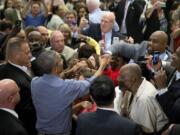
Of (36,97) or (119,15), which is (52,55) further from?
(119,15)

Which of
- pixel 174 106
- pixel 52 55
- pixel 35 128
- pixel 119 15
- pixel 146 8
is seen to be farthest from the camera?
pixel 119 15

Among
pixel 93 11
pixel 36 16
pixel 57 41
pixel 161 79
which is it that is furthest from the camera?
pixel 36 16

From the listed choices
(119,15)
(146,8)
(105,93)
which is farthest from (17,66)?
(119,15)

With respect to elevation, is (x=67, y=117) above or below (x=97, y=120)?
below

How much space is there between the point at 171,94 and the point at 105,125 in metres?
0.91

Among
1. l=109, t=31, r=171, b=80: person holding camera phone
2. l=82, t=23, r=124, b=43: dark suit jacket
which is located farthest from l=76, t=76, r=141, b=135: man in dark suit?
l=82, t=23, r=124, b=43: dark suit jacket

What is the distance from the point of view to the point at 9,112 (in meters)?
3.50

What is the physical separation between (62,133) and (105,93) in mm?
977

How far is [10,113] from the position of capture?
3488 mm

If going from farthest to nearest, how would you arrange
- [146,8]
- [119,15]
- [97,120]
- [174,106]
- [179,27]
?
[119,15], [146,8], [179,27], [174,106], [97,120]

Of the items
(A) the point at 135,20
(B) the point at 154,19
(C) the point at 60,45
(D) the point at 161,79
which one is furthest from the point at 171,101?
(A) the point at 135,20

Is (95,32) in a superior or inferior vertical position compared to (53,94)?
inferior

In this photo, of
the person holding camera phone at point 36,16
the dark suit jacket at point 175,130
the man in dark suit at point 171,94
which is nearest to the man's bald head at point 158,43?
the man in dark suit at point 171,94

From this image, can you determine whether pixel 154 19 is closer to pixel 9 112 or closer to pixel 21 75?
pixel 21 75
